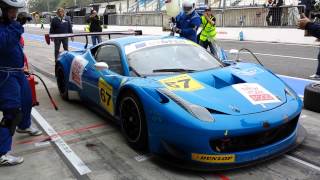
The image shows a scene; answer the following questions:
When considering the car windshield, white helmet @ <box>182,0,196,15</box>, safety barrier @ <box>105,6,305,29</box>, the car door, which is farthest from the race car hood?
safety barrier @ <box>105,6,305,29</box>

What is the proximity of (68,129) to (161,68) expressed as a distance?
4.94 ft

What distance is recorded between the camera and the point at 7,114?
405cm

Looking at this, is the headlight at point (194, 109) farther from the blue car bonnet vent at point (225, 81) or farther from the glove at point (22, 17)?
the glove at point (22, 17)

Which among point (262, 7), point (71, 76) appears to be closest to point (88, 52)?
point (71, 76)

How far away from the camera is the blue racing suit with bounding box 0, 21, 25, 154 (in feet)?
12.8

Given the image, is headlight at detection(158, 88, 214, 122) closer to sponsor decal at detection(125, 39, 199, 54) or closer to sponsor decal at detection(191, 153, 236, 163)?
sponsor decal at detection(191, 153, 236, 163)

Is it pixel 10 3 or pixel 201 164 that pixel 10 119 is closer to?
pixel 10 3

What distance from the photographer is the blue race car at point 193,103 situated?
349 cm

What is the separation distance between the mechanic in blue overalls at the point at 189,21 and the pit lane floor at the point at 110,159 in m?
3.35

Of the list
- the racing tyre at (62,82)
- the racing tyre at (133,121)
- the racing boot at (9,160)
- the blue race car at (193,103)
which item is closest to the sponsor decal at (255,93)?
the blue race car at (193,103)

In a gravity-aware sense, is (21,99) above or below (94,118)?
above

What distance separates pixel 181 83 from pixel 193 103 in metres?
0.48

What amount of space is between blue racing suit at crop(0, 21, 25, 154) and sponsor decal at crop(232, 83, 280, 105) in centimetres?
216

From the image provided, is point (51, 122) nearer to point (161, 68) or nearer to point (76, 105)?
point (76, 105)
